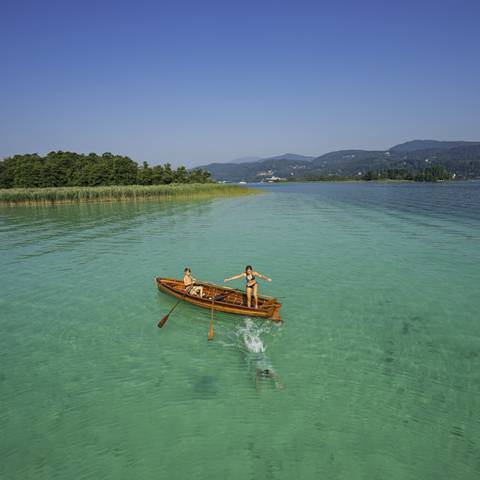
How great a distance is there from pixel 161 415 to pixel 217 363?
9.50ft

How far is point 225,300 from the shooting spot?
666 inches

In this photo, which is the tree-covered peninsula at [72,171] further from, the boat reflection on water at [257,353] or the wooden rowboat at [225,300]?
the boat reflection on water at [257,353]

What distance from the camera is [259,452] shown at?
8.47 m

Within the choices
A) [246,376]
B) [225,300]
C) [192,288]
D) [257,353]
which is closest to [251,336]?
[257,353]

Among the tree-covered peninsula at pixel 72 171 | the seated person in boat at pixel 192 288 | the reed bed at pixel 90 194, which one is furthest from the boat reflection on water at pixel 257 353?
the tree-covered peninsula at pixel 72 171

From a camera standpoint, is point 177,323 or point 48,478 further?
point 177,323

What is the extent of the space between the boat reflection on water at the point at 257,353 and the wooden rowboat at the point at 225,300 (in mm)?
544

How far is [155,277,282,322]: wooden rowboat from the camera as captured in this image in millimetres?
14852

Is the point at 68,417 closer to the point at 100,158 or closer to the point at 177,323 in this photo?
the point at 177,323

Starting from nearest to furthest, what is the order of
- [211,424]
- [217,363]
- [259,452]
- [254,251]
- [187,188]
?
1. [259,452]
2. [211,424]
3. [217,363]
4. [254,251]
5. [187,188]

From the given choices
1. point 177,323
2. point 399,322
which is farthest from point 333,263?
point 177,323

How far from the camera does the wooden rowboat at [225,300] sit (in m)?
14.9

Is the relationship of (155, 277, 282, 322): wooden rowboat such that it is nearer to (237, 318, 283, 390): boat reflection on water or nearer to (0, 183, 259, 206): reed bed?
(237, 318, 283, 390): boat reflection on water

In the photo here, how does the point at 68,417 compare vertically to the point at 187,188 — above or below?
below
